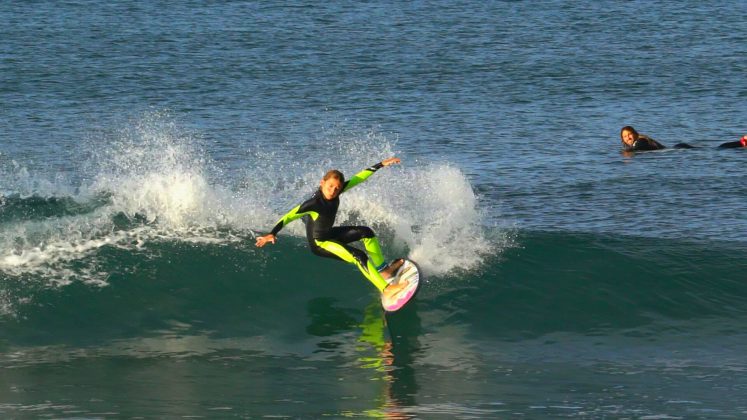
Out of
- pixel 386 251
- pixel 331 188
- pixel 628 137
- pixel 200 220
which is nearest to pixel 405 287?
pixel 331 188

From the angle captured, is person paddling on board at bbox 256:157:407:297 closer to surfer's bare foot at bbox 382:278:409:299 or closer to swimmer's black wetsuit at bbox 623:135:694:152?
surfer's bare foot at bbox 382:278:409:299

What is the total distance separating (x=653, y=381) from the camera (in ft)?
45.2

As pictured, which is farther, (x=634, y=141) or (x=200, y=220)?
(x=634, y=141)

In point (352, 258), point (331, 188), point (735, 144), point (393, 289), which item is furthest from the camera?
point (735, 144)

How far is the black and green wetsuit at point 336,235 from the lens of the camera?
1505 centimetres

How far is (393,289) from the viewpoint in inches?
609

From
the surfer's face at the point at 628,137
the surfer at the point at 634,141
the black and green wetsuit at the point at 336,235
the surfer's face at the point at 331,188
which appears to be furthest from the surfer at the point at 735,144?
the surfer's face at the point at 331,188

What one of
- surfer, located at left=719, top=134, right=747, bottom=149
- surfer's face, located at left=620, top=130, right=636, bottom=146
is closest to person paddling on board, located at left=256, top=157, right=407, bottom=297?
surfer's face, located at left=620, top=130, right=636, bottom=146

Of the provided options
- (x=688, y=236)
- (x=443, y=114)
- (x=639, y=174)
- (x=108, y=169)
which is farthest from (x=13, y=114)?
(x=688, y=236)

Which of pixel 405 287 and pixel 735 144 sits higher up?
pixel 405 287

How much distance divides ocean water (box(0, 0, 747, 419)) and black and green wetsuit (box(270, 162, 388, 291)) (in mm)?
846

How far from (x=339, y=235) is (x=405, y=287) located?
104cm

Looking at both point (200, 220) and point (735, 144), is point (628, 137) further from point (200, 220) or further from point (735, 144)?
point (200, 220)

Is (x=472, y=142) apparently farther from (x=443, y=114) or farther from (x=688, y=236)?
(x=688, y=236)
